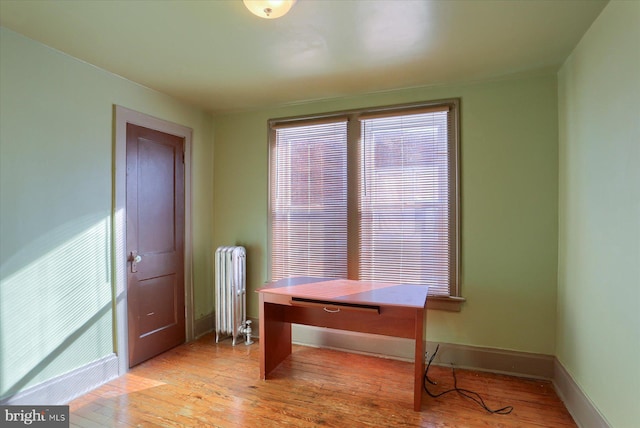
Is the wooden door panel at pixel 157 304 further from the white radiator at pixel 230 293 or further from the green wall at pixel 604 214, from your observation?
the green wall at pixel 604 214

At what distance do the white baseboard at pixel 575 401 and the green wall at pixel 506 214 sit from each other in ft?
0.72

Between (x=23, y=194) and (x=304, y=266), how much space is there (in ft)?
7.29

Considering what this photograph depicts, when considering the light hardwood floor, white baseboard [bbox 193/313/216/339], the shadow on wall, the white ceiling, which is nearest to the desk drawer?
the light hardwood floor

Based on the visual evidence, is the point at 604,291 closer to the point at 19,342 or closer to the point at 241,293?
the point at 241,293

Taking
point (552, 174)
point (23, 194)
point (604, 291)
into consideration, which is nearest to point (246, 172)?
point (23, 194)

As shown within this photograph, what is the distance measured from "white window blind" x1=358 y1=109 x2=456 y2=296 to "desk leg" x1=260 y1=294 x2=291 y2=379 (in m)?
0.86

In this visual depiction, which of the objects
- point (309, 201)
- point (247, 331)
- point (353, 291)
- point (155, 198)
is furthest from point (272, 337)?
point (155, 198)

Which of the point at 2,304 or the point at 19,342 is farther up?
the point at 2,304

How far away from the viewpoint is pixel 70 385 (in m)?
2.18

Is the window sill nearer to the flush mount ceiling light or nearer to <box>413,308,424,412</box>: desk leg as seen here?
<box>413,308,424,412</box>: desk leg

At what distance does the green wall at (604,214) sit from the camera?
4.77 ft

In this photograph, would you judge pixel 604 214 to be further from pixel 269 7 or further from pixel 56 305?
pixel 56 305

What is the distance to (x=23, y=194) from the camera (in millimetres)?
1973

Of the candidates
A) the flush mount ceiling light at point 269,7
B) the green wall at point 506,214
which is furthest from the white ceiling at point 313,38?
the green wall at point 506,214
